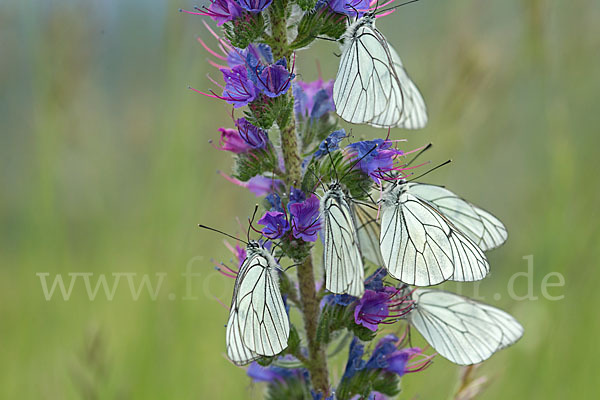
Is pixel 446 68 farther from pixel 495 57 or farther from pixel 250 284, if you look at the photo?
pixel 250 284

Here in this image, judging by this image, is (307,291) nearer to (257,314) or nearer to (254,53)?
(257,314)

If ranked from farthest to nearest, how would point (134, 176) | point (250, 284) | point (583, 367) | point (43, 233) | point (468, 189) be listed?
point (134, 176) < point (468, 189) < point (43, 233) < point (583, 367) < point (250, 284)

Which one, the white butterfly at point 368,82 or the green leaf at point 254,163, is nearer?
the white butterfly at point 368,82

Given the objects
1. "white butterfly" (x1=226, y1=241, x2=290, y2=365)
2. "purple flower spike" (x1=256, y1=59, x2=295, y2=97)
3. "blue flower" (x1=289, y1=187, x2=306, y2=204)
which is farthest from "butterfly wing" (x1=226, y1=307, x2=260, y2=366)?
"purple flower spike" (x1=256, y1=59, x2=295, y2=97)

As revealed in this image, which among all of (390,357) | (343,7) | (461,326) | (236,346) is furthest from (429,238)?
(343,7)

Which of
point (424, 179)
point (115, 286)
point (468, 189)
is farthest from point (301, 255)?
point (468, 189)

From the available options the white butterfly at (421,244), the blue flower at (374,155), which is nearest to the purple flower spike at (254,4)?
the blue flower at (374,155)

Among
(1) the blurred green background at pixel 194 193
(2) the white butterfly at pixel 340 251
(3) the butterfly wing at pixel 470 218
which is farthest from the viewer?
(1) the blurred green background at pixel 194 193

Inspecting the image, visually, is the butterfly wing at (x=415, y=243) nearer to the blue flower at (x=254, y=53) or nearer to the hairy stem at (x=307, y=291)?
the hairy stem at (x=307, y=291)
